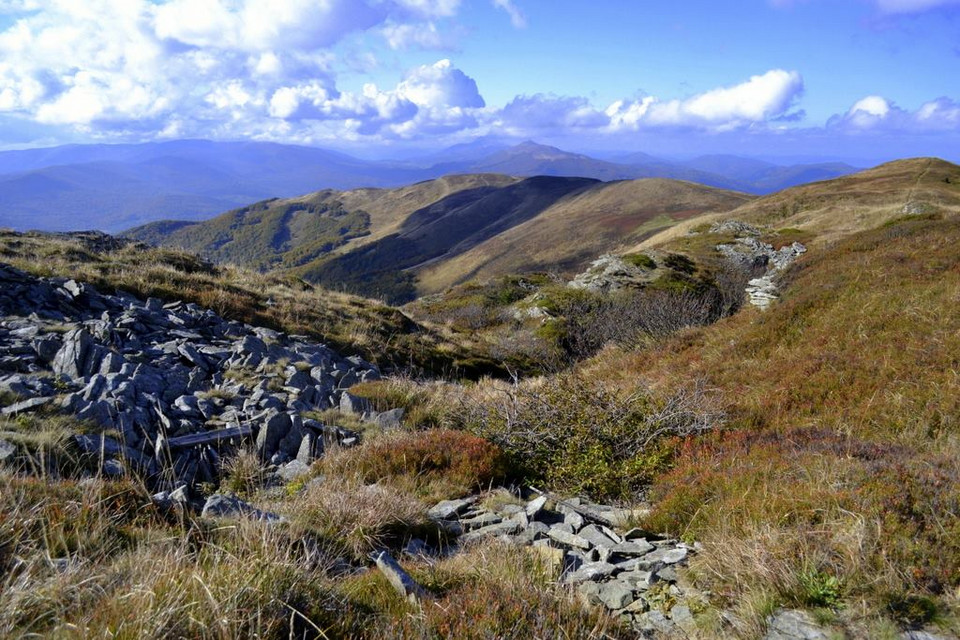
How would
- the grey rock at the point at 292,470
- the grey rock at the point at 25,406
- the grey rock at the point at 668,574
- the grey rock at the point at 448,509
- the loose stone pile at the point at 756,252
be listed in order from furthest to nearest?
1. the loose stone pile at the point at 756,252
2. the grey rock at the point at 292,470
3. the grey rock at the point at 25,406
4. the grey rock at the point at 448,509
5. the grey rock at the point at 668,574

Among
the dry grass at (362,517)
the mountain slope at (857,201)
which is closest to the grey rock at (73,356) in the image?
the dry grass at (362,517)

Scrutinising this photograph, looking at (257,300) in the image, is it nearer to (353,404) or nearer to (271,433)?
(353,404)

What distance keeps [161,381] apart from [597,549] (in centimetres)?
785

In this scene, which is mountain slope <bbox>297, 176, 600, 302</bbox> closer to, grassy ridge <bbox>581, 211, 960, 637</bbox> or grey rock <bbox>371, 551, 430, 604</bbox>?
grassy ridge <bbox>581, 211, 960, 637</bbox>

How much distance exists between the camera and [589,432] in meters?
7.79

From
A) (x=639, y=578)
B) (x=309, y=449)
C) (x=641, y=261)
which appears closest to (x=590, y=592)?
(x=639, y=578)

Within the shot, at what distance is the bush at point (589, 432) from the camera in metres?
7.09

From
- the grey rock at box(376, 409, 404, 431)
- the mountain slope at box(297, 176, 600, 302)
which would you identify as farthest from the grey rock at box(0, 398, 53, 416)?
the mountain slope at box(297, 176, 600, 302)

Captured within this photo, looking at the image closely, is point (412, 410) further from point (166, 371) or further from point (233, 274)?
point (233, 274)

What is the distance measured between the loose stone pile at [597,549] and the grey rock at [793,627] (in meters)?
0.52

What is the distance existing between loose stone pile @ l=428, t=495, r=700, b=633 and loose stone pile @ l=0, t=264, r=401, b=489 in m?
2.92

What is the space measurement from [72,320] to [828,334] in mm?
17261

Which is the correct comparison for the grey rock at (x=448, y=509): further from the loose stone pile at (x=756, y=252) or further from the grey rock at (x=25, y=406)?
the loose stone pile at (x=756, y=252)

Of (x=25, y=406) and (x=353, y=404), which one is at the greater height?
(x=25, y=406)
